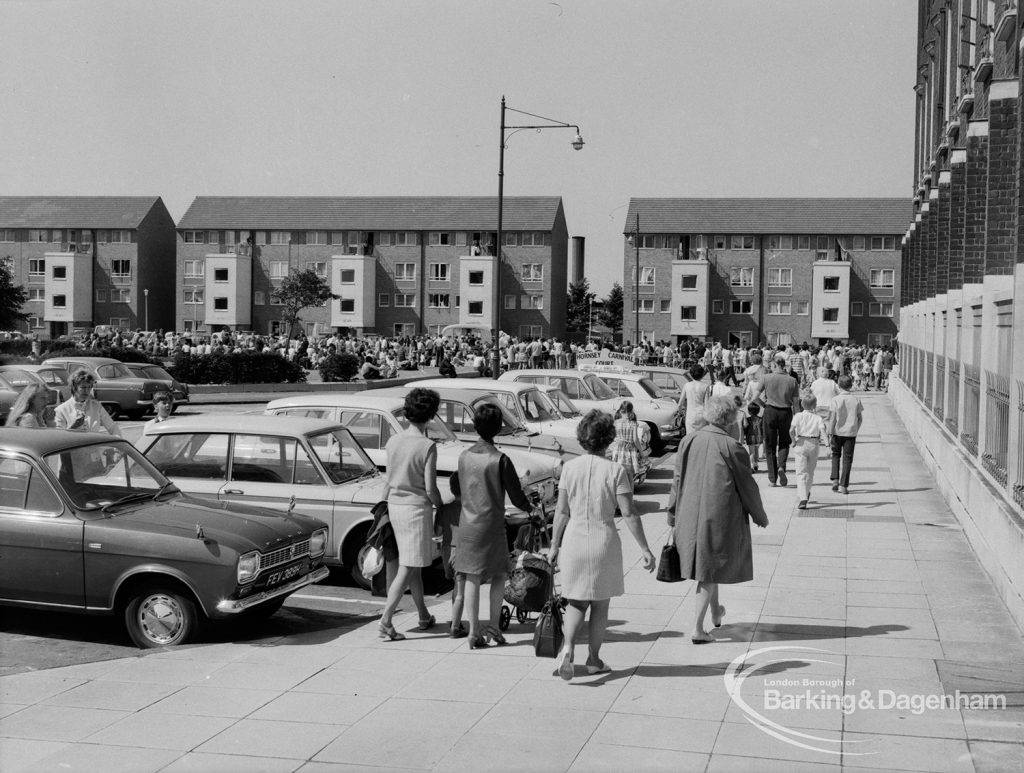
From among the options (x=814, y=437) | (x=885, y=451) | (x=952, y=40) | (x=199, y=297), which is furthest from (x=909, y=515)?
(x=199, y=297)

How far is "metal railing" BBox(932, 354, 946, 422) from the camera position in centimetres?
1957

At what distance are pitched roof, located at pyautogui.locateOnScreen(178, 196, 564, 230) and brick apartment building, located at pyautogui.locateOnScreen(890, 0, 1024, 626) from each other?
1916 inches

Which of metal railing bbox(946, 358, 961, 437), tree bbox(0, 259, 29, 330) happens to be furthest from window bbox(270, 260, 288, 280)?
metal railing bbox(946, 358, 961, 437)

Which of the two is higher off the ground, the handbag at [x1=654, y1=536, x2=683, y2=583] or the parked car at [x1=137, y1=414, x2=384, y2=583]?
the parked car at [x1=137, y1=414, x2=384, y2=583]

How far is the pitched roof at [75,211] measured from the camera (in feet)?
283

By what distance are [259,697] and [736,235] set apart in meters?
76.5

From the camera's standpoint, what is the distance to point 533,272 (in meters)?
82.0

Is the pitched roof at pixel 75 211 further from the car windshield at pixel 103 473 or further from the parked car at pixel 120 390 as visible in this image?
the car windshield at pixel 103 473

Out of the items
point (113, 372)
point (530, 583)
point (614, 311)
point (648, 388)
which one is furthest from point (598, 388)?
point (614, 311)

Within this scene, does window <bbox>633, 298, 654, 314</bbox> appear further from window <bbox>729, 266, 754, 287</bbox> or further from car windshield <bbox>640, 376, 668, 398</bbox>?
car windshield <bbox>640, 376, 668, 398</bbox>

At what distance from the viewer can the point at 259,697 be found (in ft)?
21.7

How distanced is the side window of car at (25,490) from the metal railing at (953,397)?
41.8 ft

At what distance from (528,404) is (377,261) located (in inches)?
2729

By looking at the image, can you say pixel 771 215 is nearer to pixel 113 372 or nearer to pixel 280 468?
pixel 113 372
